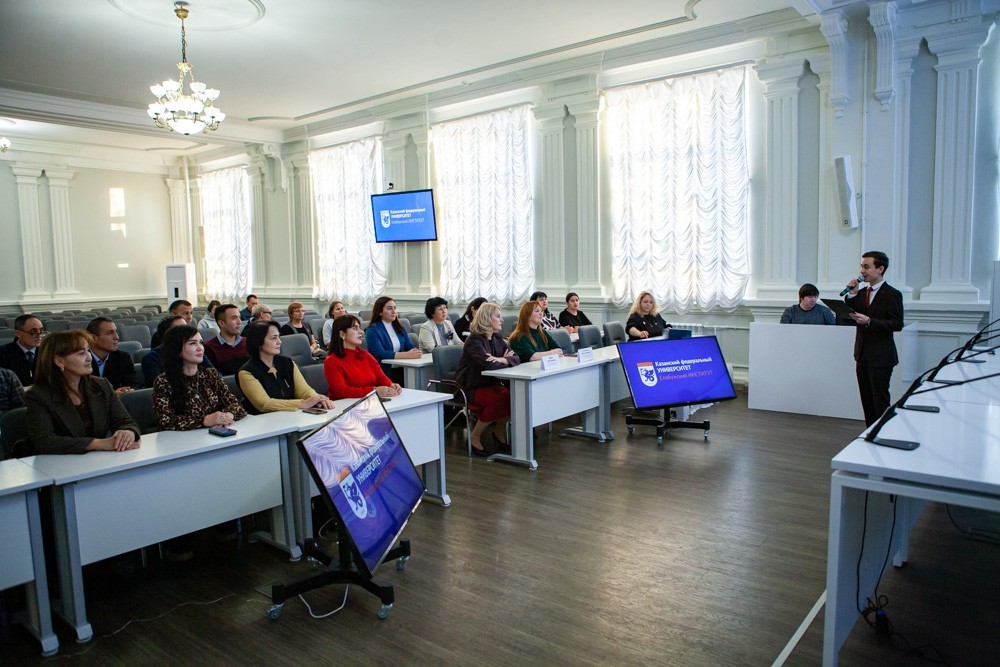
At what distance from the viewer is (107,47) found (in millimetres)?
7891

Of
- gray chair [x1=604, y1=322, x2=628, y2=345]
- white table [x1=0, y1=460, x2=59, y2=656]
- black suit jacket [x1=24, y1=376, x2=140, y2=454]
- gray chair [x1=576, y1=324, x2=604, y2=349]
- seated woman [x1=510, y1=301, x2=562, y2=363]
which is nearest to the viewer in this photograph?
white table [x1=0, y1=460, x2=59, y2=656]

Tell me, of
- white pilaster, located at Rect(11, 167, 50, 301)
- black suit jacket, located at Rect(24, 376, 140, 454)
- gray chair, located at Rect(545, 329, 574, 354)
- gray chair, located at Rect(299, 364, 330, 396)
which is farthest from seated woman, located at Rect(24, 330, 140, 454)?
white pilaster, located at Rect(11, 167, 50, 301)

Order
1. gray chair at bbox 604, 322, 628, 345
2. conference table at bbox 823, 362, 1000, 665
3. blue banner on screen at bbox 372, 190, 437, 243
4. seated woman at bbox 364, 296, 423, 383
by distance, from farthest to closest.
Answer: blue banner on screen at bbox 372, 190, 437, 243 → gray chair at bbox 604, 322, 628, 345 → seated woman at bbox 364, 296, 423, 383 → conference table at bbox 823, 362, 1000, 665

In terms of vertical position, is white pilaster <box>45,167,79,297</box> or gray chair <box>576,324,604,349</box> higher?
white pilaster <box>45,167,79,297</box>

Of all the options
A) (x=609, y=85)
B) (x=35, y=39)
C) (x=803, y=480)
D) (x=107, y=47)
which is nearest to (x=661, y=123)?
(x=609, y=85)

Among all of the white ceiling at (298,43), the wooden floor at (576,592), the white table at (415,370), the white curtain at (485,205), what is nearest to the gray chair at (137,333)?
the white ceiling at (298,43)

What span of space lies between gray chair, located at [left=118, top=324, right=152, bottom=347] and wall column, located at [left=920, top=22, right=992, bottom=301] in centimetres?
885

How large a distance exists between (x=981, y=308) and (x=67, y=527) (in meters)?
7.43

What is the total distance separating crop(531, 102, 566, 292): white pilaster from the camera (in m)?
9.11

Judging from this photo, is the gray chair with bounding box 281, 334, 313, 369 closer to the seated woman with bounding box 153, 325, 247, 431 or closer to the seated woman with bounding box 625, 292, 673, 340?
the seated woman with bounding box 153, 325, 247, 431

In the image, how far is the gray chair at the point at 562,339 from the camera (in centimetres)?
663

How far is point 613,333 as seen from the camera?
773 centimetres

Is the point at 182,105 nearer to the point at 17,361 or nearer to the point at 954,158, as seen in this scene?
the point at 17,361

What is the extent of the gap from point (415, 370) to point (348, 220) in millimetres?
6805
